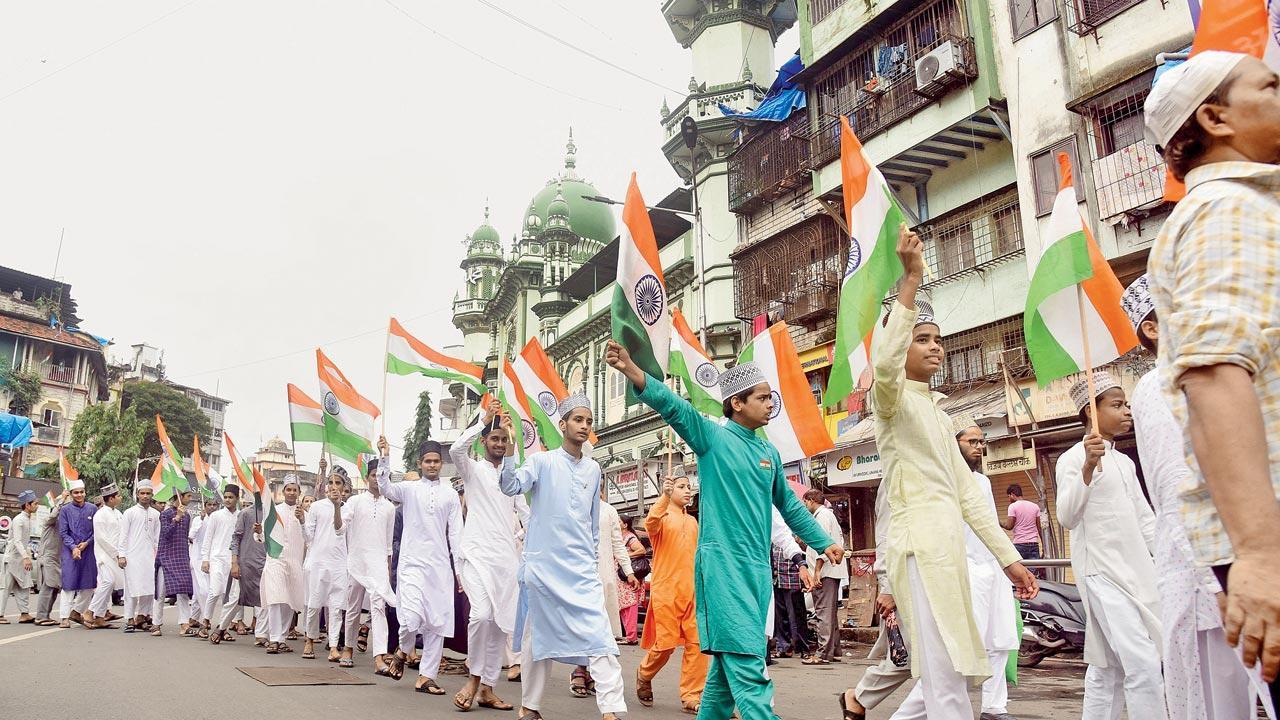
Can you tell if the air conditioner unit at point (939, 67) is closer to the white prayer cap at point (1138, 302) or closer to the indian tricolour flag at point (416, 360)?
the indian tricolour flag at point (416, 360)

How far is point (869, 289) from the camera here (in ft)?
17.2

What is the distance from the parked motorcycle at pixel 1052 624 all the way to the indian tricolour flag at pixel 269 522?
8.07m

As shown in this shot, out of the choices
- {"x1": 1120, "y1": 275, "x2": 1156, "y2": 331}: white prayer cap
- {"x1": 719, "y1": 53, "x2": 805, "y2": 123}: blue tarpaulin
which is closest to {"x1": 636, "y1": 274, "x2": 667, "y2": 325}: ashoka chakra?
{"x1": 1120, "y1": 275, "x2": 1156, "y2": 331}: white prayer cap

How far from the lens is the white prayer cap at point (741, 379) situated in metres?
4.62

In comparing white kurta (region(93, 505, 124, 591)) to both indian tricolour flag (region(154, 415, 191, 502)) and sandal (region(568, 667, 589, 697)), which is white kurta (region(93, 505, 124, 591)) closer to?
indian tricolour flag (region(154, 415, 191, 502))

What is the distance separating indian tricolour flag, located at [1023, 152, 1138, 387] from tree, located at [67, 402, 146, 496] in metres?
41.4

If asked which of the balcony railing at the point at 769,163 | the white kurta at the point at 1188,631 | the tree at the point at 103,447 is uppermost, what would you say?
the balcony railing at the point at 769,163

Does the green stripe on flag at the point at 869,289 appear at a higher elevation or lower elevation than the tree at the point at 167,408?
lower

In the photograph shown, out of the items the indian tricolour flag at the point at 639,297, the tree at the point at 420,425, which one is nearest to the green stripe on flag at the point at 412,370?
the indian tricolour flag at the point at 639,297

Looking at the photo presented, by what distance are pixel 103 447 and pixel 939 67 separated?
37.4m

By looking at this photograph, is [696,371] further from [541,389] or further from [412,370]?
[412,370]

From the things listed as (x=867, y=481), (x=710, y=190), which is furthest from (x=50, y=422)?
(x=867, y=481)

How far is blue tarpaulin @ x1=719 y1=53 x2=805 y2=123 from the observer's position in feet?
74.0

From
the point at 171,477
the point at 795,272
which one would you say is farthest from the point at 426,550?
the point at 795,272
